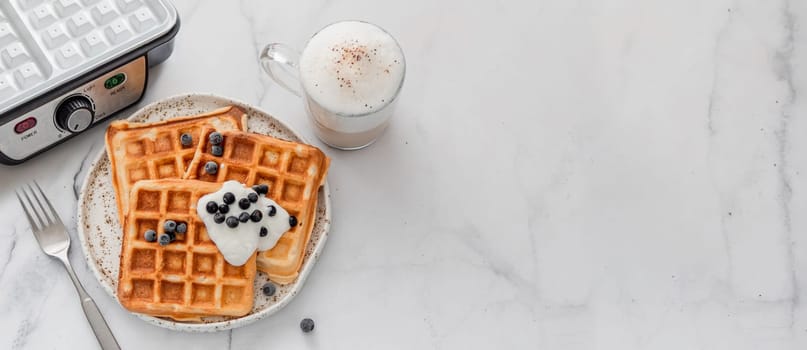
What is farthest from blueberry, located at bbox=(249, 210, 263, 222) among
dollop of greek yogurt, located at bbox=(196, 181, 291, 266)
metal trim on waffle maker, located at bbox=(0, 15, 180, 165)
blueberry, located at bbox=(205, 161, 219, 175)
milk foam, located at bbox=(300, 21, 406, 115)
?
metal trim on waffle maker, located at bbox=(0, 15, 180, 165)

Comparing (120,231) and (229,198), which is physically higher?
(229,198)

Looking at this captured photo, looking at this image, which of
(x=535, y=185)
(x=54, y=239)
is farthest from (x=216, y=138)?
(x=535, y=185)

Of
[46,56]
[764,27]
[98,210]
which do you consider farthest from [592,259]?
[46,56]

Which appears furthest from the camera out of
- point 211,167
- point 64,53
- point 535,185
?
point 535,185

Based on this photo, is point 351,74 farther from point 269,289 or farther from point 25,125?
point 25,125

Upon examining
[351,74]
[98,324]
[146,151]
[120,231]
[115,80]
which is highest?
[351,74]

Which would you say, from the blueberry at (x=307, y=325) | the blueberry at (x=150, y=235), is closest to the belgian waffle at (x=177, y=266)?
the blueberry at (x=150, y=235)

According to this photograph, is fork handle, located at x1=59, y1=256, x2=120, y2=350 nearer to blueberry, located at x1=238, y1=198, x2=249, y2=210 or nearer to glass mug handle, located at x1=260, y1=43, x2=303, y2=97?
blueberry, located at x1=238, y1=198, x2=249, y2=210
